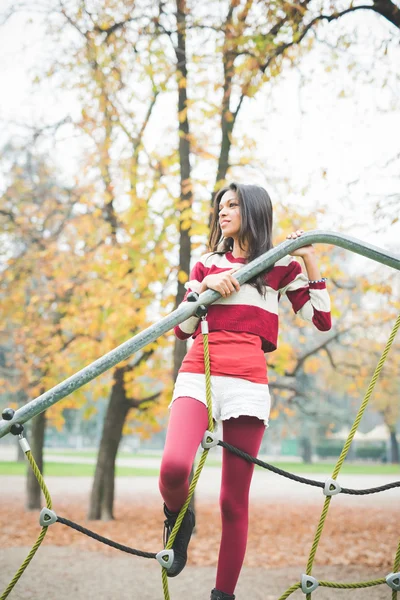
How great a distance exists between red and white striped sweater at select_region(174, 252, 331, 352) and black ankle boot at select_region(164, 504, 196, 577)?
27.6 inches

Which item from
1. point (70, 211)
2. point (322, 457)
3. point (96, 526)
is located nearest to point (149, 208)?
point (70, 211)

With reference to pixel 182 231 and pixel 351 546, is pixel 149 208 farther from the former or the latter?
pixel 351 546

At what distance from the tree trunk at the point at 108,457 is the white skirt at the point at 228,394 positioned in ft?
23.7

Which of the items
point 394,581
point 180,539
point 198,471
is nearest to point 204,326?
point 198,471

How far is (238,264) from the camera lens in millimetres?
2559

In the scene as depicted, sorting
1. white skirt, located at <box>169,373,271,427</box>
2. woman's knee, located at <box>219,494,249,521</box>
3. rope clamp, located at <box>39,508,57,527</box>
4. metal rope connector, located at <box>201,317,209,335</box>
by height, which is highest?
metal rope connector, located at <box>201,317,209,335</box>

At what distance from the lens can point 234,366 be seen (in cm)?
227

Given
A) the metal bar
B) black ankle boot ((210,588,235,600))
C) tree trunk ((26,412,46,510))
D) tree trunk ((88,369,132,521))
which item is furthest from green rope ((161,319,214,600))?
tree trunk ((26,412,46,510))

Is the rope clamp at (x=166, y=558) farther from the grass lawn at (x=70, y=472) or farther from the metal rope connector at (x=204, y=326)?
the grass lawn at (x=70, y=472)

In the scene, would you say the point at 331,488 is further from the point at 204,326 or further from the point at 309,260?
the point at 309,260

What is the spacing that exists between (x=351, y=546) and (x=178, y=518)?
6.57 meters

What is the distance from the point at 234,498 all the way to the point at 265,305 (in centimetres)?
73

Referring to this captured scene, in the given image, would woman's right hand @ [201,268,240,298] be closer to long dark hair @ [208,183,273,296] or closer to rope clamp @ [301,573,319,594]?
long dark hair @ [208,183,273,296]

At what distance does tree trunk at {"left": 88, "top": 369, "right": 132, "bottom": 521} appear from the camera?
939 cm
